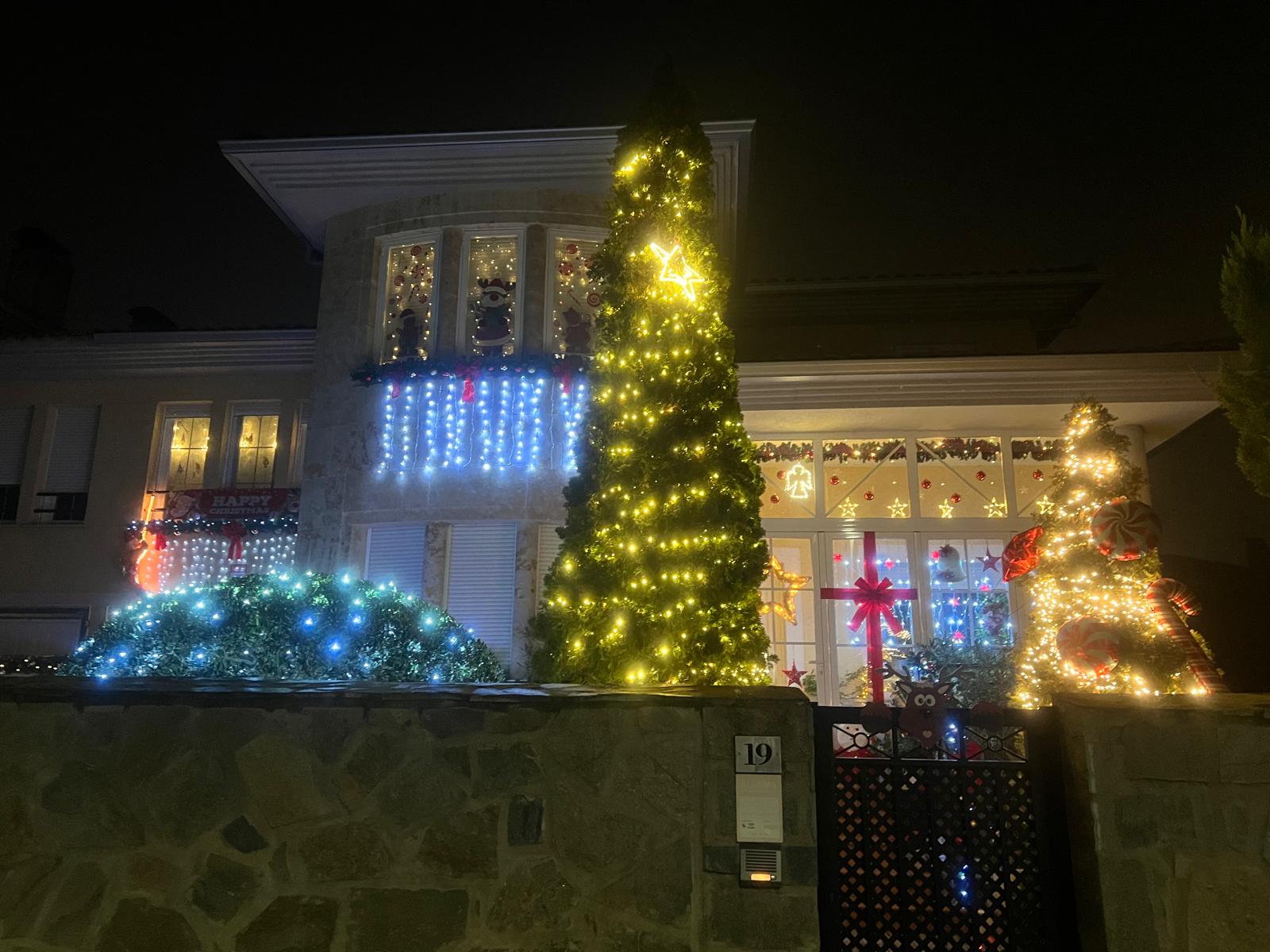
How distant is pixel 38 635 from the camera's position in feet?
35.7

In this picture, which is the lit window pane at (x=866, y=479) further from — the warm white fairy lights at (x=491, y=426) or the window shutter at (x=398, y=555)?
the window shutter at (x=398, y=555)

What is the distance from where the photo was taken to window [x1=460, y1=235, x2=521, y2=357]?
9.81 metres

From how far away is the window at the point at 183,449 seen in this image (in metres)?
11.5

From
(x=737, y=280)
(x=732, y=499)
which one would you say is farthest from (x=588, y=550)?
(x=737, y=280)

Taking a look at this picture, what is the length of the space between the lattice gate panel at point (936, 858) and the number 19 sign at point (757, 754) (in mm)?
392

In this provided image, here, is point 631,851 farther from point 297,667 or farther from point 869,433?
point 869,433

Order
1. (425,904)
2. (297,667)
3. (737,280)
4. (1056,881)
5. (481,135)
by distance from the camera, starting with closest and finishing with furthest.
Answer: (425,904)
(1056,881)
(297,667)
(481,135)
(737,280)

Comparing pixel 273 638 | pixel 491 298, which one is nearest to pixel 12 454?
pixel 491 298

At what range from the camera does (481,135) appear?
958 cm

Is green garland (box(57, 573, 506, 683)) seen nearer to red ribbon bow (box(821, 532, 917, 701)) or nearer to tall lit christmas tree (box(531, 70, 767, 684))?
tall lit christmas tree (box(531, 70, 767, 684))

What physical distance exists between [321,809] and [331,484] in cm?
688

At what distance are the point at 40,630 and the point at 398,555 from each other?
547 cm

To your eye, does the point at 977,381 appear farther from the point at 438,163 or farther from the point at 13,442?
the point at 13,442

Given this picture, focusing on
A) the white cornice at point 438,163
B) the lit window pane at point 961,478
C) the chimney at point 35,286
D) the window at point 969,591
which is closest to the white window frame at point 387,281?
the white cornice at point 438,163
